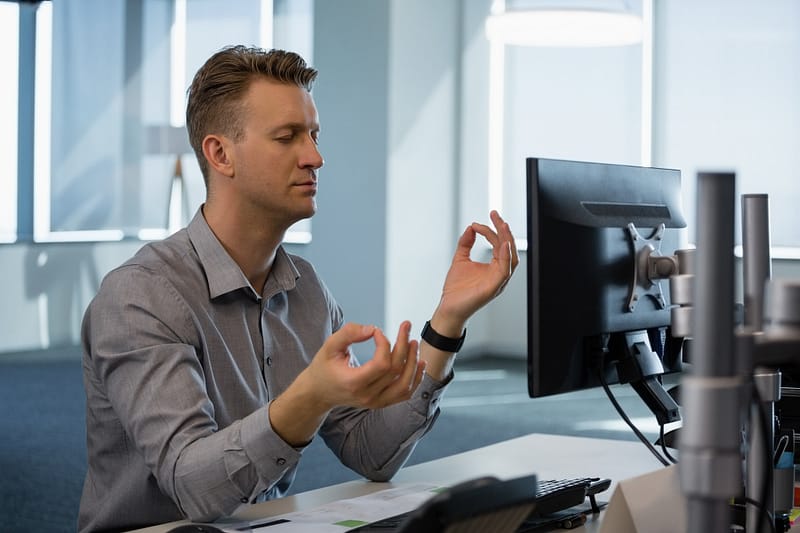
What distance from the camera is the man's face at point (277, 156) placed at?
5.78ft

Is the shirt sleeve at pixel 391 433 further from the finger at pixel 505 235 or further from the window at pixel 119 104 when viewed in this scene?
the window at pixel 119 104

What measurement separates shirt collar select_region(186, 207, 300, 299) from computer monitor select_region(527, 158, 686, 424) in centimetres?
59

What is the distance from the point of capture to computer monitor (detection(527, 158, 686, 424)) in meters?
1.30

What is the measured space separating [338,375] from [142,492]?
1.60 feet

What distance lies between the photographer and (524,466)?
1.82 m

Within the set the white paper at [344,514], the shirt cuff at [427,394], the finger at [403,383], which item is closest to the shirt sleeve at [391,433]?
the shirt cuff at [427,394]

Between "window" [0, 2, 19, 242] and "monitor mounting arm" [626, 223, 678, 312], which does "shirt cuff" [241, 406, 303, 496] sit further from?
"window" [0, 2, 19, 242]

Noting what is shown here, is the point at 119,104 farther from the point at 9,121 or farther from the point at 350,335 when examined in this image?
the point at 350,335

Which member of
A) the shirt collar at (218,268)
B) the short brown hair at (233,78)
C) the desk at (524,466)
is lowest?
the desk at (524,466)

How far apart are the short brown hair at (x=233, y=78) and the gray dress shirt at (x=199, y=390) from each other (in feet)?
0.58

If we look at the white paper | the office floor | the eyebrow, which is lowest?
the office floor

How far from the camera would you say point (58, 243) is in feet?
27.8

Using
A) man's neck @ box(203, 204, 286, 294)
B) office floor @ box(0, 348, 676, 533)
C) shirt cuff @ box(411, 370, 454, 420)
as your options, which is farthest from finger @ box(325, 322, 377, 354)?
office floor @ box(0, 348, 676, 533)

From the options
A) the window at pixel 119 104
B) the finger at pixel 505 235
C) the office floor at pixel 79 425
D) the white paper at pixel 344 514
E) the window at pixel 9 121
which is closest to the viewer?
the white paper at pixel 344 514
